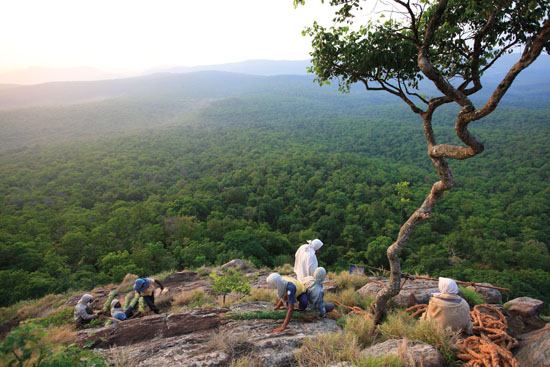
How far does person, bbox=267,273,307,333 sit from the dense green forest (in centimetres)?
416

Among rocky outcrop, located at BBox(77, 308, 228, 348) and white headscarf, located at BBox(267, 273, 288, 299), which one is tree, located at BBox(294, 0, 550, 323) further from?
rocky outcrop, located at BBox(77, 308, 228, 348)

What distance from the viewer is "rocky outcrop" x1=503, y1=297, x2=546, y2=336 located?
4.95 meters

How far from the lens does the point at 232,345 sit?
3918 mm

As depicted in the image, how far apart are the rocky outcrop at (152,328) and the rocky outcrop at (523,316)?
5673 millimetres

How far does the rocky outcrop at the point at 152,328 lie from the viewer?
452cm

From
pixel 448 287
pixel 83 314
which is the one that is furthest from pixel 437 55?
pixel 83 314

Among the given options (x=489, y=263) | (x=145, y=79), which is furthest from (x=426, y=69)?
(x=145, y=79)

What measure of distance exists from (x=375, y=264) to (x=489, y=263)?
959 cm

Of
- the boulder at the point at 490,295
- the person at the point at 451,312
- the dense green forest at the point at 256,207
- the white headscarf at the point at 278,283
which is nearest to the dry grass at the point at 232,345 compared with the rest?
the white headscarf at the point at 278,283

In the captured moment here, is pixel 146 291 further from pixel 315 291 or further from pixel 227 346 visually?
pixel 315 291

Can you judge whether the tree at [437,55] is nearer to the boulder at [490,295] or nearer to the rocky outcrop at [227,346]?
the rocky outcrop at [227,346]

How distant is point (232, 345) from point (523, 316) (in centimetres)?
583

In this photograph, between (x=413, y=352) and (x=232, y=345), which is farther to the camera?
(x=232, y=345)

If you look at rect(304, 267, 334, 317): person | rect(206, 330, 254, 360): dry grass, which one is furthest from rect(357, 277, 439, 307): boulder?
rect(206, 330, 254, 360): dry grass
